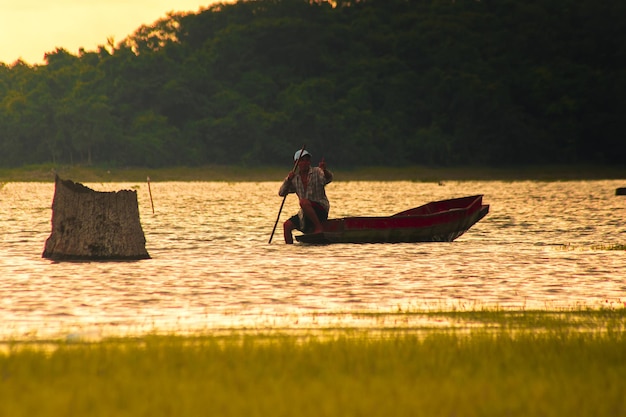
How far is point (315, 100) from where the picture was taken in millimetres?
98625

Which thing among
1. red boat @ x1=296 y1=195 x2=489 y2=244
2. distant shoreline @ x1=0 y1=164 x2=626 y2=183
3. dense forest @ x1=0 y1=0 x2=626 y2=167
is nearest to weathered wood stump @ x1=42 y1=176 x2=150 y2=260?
red boat @ x1=296 y1=195 x2=489 y2=244

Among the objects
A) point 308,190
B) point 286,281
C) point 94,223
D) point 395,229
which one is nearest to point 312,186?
point 308,190

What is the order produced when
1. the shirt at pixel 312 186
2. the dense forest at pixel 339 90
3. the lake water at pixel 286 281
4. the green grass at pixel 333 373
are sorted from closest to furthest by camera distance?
the green grass at pixel 333 373 → the lake water at pixel 286 281 → the shirt at pixel 312 186 → the dense forest at pixel 339 90

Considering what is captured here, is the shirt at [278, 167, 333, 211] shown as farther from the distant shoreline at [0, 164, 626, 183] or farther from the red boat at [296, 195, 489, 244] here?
the distant shoreline at [0, 164, 626, 183]

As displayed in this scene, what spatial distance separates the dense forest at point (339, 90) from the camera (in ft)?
309

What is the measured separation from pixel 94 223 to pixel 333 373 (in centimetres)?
860

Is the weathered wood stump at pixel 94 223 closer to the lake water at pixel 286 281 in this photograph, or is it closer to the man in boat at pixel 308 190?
the lake water at pixel 286 281

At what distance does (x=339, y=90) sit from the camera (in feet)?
337

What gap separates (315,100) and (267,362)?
92.4 metres

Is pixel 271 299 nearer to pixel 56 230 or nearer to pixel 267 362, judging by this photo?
pixel 267 362

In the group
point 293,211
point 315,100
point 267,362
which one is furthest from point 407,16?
point 267,362

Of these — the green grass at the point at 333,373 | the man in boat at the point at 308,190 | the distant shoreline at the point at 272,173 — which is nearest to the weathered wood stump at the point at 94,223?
the man in boat at the point at 308,190

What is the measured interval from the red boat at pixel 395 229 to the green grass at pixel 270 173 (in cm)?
6593

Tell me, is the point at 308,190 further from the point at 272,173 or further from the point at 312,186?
the point at 272,173
